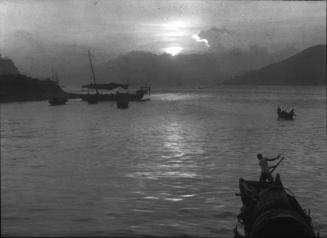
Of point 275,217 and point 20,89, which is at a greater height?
point 20,89

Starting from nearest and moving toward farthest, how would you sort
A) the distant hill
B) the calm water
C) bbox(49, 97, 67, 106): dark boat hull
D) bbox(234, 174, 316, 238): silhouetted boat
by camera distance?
bbox(234, 174, 316, 238): silhouetted boat < the calm water < bbox(49, 97, 67, 106): dark boat hull < the distant hill

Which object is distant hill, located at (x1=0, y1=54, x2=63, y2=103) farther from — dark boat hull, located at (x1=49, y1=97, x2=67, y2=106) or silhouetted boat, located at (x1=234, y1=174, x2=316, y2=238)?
silhouetted boat, located at (x1=234, y1=174, x2=316, y2=238)

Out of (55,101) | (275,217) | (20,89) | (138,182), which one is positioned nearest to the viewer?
(275,217)

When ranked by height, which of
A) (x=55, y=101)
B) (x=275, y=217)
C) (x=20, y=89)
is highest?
(x=20, y=89)

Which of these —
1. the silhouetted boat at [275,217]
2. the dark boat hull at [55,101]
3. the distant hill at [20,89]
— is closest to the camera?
the silhouetted boat at [275,217]

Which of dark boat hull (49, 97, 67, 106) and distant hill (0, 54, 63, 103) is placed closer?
dark boat hull (49, 97, 67, 106)

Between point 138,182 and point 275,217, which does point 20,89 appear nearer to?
point 138,182

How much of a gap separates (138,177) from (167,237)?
12069 millimetres

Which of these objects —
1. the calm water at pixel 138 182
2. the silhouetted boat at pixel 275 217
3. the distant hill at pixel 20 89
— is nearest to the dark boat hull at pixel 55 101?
the distant hill at pixel 20 89

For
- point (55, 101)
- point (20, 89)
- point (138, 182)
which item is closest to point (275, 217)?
point (138, 182)

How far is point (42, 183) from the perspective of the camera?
83.6ft

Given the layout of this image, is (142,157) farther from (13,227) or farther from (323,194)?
(13,227)

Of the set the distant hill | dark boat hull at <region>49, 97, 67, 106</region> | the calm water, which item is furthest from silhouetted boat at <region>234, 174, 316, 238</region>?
the distant hill

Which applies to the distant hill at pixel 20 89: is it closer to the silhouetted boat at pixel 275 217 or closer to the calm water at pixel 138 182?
the calm water at pixel 138 182
